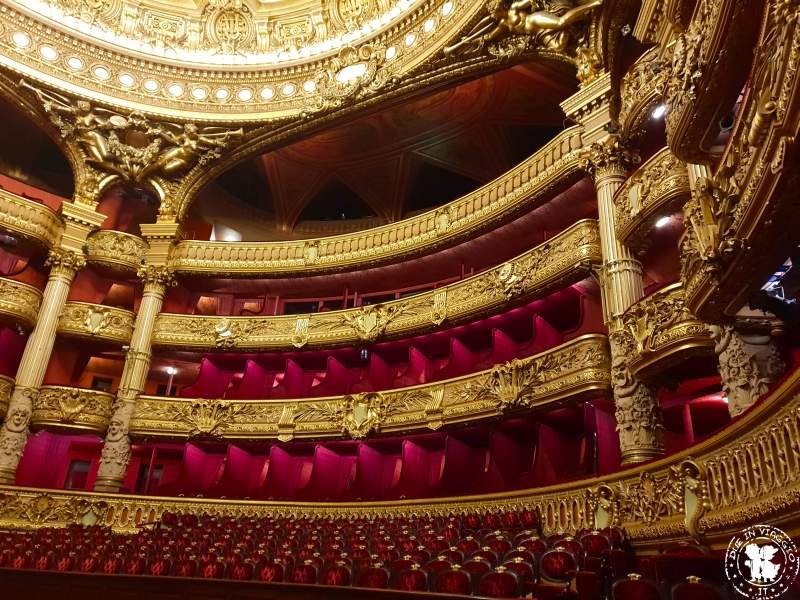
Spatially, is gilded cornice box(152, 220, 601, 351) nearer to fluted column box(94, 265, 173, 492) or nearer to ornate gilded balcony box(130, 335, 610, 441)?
fluted column box(94, 265, 173, 492)

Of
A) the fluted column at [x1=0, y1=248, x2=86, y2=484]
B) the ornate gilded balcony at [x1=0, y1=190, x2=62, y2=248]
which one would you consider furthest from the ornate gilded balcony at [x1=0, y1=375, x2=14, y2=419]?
the ornate gilded balcony at [x1=0, y1=190, x2=62, y2=248]

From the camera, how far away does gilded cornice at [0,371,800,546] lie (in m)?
2.53

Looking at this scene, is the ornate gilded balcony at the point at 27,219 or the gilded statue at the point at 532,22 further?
the ornate gilded balcony at the point at 27,219

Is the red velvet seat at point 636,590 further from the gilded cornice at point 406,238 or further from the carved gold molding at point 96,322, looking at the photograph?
the carved gold molding at point 96,322

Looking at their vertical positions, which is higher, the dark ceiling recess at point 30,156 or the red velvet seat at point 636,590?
the dark ceiling recess at point 30,156

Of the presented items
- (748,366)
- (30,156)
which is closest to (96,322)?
(30,156)

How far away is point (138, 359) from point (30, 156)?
17.1 ft

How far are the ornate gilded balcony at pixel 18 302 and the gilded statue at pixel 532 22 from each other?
8.19m

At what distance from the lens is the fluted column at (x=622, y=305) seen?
512 cm

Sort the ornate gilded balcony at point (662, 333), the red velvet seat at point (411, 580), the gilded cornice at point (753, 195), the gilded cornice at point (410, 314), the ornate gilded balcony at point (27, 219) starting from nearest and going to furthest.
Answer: the gilded cornice at point (753, 195) < the red velvet seat at point (411, 580) < the ornate gilded balcony at point (662, 333) < the gilded cornice at point (410, 314) < the ornate gilded balcony at point (27, 219)

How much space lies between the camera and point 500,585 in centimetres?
263

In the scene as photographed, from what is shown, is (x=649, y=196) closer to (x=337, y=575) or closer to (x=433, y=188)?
(x=337, y=575)

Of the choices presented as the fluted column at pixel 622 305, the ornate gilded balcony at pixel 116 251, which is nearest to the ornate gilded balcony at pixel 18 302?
Answer: the ornate gilded balcony at pixel 116 251

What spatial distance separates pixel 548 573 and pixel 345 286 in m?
8.63
